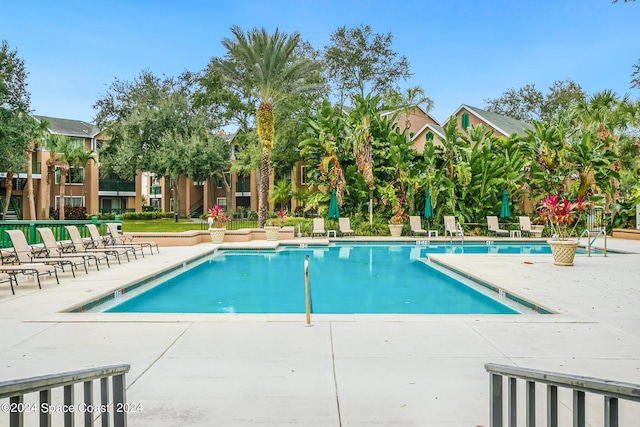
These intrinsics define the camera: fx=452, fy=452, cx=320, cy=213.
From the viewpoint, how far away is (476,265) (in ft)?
36.9

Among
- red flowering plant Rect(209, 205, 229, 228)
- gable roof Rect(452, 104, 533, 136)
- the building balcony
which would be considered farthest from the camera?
the building balcony

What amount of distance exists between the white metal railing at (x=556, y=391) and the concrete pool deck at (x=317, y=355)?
3.81 ft

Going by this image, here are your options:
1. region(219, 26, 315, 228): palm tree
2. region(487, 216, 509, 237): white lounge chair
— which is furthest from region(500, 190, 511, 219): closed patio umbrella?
region(219, 26, 315, 228): palm tree

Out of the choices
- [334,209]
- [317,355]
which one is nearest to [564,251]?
[317,355]

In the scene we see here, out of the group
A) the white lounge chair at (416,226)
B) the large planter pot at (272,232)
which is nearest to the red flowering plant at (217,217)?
the large planter pot at (272,232)

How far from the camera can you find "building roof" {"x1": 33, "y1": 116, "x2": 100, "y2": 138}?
39.4 m

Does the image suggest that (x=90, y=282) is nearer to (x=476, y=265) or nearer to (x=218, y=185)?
(x=476, y=265)

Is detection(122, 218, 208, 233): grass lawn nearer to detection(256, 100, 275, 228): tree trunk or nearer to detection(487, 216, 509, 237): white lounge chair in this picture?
detection(256, 100, 275, 228): tree trunk

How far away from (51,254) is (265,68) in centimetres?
1278

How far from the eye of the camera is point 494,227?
2178 centimetres

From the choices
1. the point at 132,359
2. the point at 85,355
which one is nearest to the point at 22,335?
the point at 85,355

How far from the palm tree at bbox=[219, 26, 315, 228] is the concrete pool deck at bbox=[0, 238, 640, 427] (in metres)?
15.0

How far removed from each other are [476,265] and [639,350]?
6.62 m

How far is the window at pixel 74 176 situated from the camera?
39.5 meters
